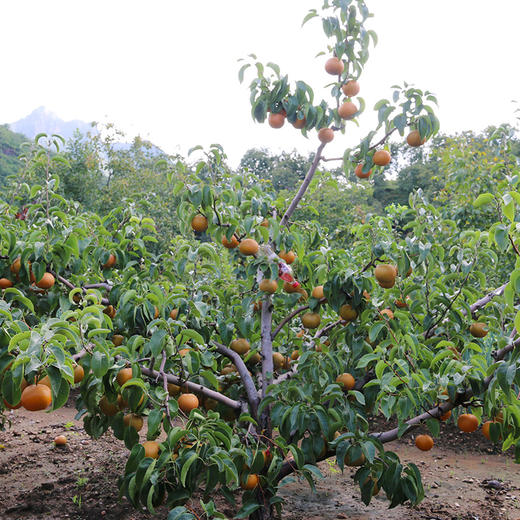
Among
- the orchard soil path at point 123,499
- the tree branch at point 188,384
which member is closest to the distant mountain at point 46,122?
the orchard soil path at point 123,499

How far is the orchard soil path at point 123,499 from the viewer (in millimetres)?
3160

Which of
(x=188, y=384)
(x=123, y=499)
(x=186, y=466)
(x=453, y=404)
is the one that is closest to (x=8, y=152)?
(x=123, y=499)

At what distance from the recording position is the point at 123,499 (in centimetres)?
321

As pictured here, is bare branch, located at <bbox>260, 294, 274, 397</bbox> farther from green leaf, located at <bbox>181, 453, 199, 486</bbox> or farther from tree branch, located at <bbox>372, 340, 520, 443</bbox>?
green leaf, located at <bbox>181, 453, 199, 486</bbox>

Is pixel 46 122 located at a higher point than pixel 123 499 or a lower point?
higher

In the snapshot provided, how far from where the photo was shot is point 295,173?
852 inches

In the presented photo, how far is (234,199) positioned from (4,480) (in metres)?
2.85

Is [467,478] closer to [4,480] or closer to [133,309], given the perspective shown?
[133,309]

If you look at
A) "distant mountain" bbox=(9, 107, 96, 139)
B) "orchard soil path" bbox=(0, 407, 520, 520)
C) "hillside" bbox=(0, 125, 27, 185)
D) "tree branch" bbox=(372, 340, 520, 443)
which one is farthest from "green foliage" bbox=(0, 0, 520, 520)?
"distant mountain" bbox=(9, 107, 96, 139)

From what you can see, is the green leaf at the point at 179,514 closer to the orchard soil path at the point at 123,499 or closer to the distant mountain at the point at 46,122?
the orchard soil path at the point at 123,499

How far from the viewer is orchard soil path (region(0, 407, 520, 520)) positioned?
316 cm

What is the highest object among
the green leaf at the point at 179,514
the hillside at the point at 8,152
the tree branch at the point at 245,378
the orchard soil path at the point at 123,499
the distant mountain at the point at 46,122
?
the distant mountain at the point at 46,122

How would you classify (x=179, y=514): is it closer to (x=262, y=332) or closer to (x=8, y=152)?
(x=262, y=332)

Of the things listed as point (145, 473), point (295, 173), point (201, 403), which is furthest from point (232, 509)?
point (295, 173)
